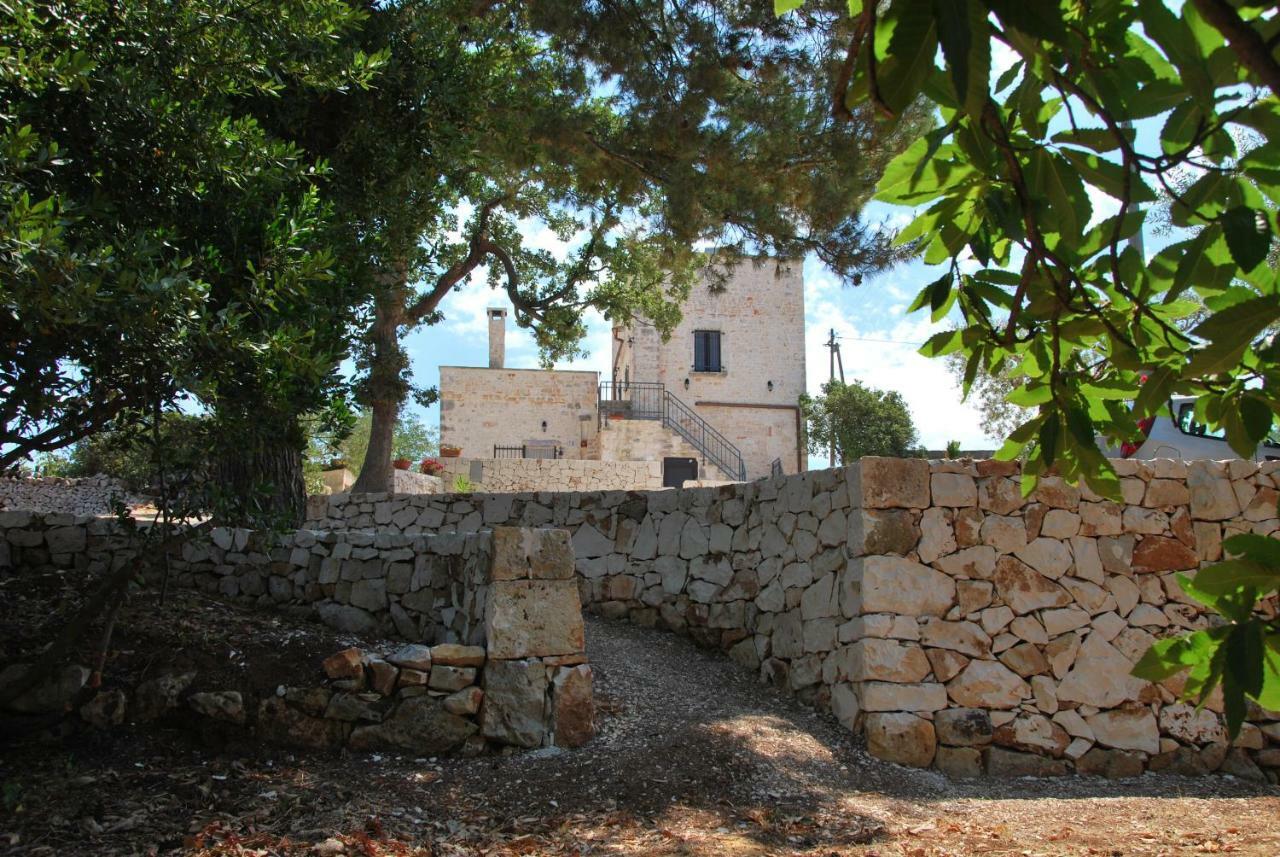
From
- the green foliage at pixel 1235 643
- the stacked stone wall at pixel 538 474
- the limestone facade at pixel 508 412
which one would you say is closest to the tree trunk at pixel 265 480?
the green foliage at pixel 1235 643

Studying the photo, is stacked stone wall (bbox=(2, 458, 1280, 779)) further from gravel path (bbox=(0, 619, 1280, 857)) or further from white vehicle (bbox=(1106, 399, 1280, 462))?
white vehicle (bbox=(1106, 399, 1280, 462))

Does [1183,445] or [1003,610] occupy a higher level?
[1183,445]

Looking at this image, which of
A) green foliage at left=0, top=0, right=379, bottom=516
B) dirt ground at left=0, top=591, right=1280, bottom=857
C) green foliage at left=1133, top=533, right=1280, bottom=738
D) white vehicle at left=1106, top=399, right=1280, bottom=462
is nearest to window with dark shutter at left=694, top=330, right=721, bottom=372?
white vehicle at left=1106, top=399, right=1280, bottom=462

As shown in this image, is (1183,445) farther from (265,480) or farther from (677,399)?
(677,399)

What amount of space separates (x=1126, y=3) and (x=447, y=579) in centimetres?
506

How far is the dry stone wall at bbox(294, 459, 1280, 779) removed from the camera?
592 centimetres

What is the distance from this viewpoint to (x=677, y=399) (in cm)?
2377

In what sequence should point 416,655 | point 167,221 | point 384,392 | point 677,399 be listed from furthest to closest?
point 677,399, point 384,392, point 416,655, point 167,221

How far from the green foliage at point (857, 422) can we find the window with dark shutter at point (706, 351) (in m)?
2.46

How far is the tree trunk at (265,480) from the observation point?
4648 millimetres

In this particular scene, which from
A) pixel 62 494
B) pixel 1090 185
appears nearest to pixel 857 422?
pixel 62 494

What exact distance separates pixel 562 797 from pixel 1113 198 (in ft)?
12.1

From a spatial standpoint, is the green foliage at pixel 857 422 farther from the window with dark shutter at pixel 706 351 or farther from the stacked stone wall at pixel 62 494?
the stacked stone wall at pixel 62 494

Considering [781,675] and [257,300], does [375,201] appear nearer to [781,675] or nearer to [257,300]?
[257,300]
